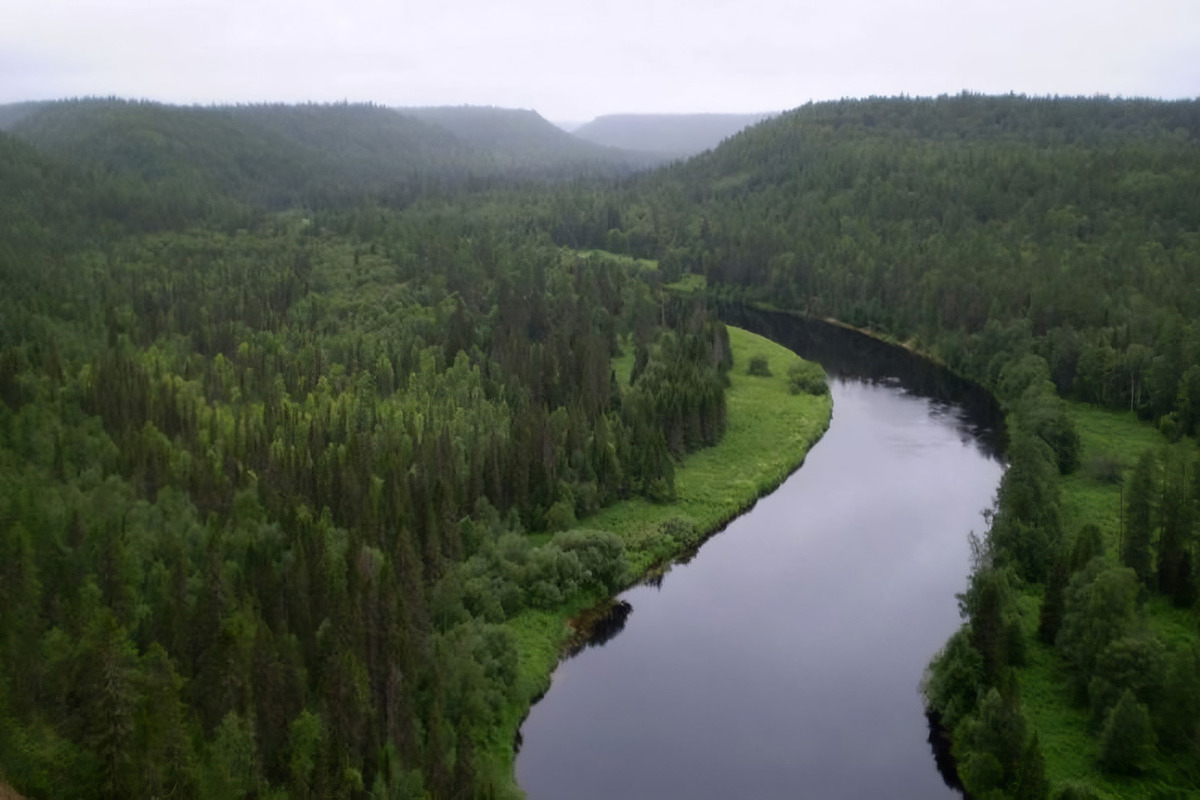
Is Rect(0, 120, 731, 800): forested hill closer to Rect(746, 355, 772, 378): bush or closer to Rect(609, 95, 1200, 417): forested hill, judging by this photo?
Rect(746, 355, 772, 378): bush

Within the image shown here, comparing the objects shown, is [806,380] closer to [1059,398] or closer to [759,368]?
[759,368]

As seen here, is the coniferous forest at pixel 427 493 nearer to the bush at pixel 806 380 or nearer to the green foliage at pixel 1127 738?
the green foliage at pixel 1127 738

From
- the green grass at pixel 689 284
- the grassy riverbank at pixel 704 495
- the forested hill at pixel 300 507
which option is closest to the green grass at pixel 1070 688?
the grassy riverbank at pixel 704 495

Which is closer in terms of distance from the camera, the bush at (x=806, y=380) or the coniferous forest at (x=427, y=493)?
the coniferous forest at (x=427, y=493)

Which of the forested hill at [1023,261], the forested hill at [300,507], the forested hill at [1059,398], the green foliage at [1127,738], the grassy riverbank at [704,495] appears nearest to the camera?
the forested hill at [300,507]

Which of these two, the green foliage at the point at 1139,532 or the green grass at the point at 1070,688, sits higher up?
the green foliage at the point at 1139,532

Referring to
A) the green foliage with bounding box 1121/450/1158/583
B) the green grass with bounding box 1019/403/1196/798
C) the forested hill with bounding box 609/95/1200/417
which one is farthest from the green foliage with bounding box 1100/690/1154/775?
the forested hill with bounding box 609/95/1200/417

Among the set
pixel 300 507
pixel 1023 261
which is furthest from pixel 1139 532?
pixel 1023 261
